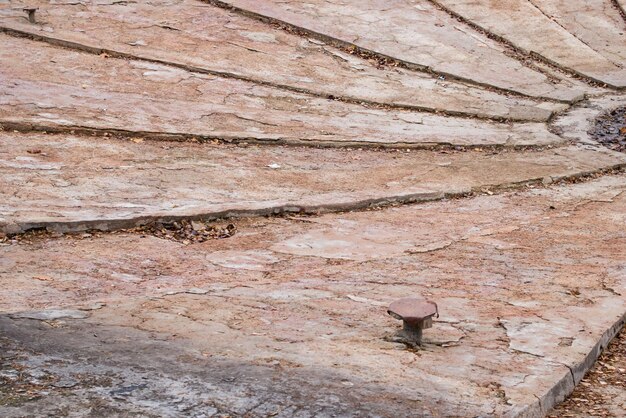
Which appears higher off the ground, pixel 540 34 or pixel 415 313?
pixel 540 34

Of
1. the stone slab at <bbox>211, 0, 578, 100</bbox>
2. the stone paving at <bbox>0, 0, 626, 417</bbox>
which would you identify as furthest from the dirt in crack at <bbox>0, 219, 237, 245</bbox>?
the stone slab at <bbox>211, 0, 578, 100</bbox>

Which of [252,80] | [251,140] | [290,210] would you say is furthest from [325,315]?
[252,80]

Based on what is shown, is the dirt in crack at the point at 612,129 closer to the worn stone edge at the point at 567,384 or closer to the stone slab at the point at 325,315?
the stone slab at the point at 325,315

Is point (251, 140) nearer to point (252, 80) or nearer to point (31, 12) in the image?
point (252, 80)

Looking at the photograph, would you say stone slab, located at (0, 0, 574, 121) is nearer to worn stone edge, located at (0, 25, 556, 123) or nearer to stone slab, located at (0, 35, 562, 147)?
worn stone edge, located at (0, 25, 556, 123)

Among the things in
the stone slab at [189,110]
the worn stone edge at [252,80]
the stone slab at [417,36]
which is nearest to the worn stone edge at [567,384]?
the stone slab at [189,110]

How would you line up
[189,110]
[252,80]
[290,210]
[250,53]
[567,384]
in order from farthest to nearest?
[250,53] < [252,80] < [189,110] < [290,210] < [567,384]
